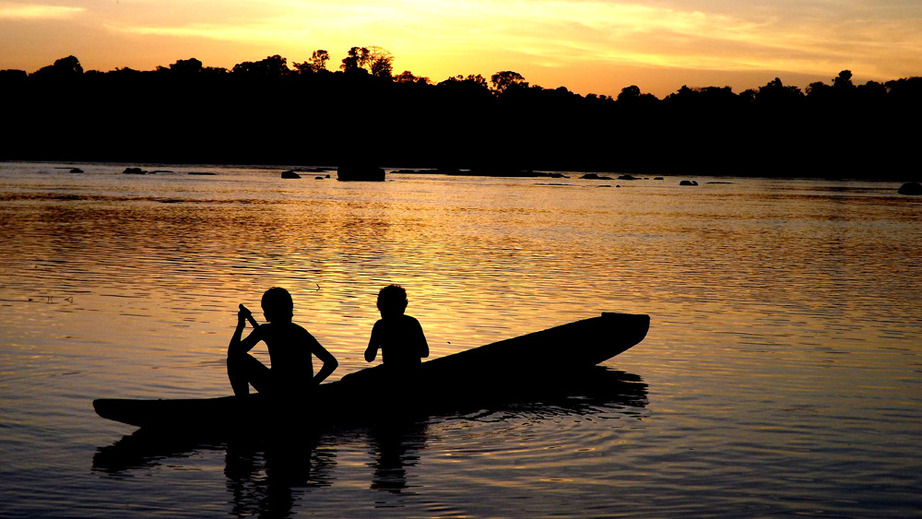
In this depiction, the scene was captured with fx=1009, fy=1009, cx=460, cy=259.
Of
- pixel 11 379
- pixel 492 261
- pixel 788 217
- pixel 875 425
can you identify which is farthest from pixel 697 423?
pixel 788 217

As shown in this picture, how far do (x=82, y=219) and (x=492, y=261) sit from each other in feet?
81.9

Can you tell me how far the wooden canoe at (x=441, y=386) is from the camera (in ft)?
35.8

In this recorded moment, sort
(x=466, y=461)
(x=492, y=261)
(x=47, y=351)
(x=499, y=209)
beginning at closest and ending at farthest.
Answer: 1. (x=466, y=461)
2. (x=47, y=351)
3. (x=492, y=261)
4. (x=499, y=209)

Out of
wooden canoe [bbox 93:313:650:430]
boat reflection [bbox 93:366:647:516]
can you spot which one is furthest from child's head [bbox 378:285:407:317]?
boat reflection [bbox 93:366:647:516]

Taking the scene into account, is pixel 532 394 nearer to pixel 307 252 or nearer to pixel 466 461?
pixel 466 461

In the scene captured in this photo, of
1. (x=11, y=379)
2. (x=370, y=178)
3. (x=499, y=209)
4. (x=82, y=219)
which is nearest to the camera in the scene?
(x=11, y=379)

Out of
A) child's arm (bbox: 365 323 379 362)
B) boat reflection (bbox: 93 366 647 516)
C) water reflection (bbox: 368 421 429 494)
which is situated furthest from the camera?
child's arm (bbox: 365 323 379 362)

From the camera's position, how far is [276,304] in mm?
11039

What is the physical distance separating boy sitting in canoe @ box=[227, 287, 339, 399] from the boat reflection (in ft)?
1.77

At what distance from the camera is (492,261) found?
3231 centimetres

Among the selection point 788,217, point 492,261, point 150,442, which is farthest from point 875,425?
point 788,217

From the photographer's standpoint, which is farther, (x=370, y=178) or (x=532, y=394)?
(x=370, y=178)

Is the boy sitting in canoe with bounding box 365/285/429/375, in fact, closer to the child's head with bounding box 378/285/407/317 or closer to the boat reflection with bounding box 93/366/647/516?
the child's head with bounding box 378/285/407/317

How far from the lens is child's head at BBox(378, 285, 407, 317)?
12203 mm
